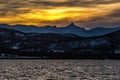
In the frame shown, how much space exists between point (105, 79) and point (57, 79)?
12.0 metres

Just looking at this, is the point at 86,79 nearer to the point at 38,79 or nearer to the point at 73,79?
the point at 73,79

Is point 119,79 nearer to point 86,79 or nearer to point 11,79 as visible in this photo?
point 86,79

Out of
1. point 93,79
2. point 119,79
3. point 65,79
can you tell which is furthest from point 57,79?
point 119,79

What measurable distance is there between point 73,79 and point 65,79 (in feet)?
6.56

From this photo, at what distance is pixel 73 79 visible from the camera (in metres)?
96.6

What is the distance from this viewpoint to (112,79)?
9744cm

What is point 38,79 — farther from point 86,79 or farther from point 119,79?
point 119,79

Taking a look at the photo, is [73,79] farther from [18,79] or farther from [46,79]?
[18,79]

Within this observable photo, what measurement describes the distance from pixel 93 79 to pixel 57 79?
8.91 m

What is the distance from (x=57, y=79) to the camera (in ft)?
313

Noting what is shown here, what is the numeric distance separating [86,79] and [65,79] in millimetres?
5259

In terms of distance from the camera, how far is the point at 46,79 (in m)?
94.0

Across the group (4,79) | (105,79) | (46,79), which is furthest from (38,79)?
(105,79)

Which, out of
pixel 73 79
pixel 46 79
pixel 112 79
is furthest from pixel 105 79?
pixel 46 79
